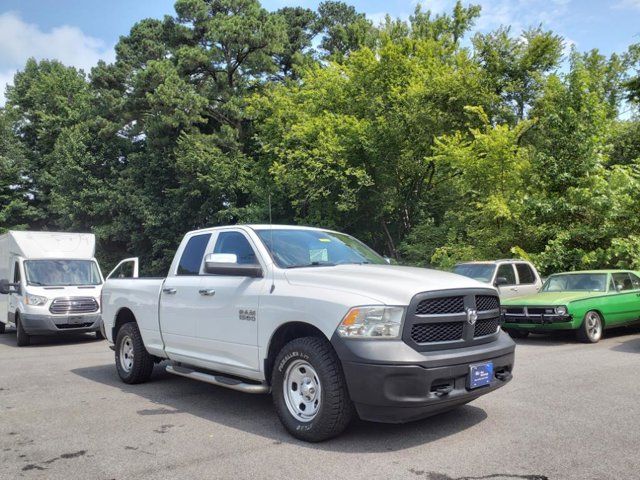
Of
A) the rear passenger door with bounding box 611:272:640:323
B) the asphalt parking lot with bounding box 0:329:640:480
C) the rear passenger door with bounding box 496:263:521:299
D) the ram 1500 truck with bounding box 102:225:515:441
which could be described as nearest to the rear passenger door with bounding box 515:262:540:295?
the rear passenger door with bounding box 496:263:521:299

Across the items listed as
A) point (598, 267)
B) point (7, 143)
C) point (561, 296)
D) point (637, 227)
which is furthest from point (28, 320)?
point (7, 143)

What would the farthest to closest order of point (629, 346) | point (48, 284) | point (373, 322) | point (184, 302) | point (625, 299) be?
point (48, 284) < point (625, 299) < point (629, 346) < point (184, 302) < point (373, 322)

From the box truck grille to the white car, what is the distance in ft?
29.4

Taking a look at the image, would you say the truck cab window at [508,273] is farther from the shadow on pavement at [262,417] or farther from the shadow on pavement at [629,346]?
the shadow on pavement at [262,417]

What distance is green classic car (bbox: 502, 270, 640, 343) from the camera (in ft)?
36.5

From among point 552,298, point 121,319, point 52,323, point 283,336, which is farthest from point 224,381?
point 52,323

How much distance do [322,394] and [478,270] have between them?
10161 millimetres

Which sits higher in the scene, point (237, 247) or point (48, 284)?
point (237, 247)

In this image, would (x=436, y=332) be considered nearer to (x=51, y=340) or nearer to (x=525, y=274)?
(x=525, y=274)

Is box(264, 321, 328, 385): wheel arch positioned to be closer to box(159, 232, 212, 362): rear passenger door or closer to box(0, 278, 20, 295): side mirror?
box(159, 232, 212, 362): rear passenger door

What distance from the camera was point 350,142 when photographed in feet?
91.3

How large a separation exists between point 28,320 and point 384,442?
11019mm

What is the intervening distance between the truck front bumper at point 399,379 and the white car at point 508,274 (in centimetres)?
924

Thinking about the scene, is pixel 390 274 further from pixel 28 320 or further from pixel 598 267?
→ pixel 598 267
